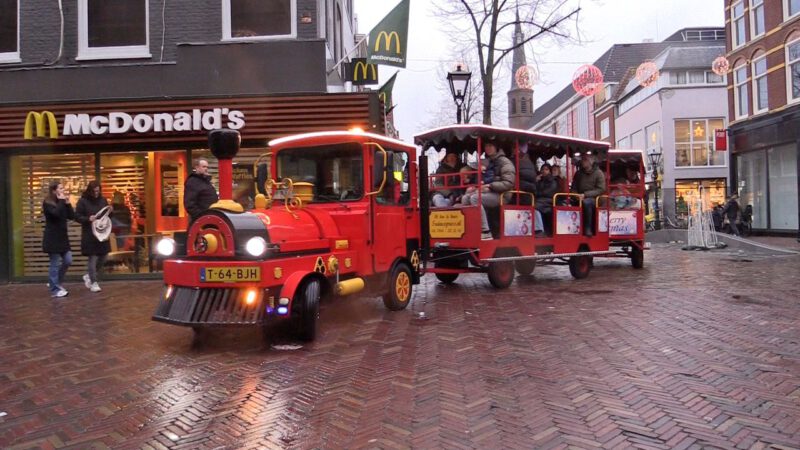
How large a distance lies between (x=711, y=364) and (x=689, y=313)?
7.77 ft

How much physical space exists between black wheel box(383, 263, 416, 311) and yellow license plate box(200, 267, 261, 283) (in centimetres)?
237

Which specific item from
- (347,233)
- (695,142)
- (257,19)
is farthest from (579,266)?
(695,142)

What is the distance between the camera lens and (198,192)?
7.57 metres

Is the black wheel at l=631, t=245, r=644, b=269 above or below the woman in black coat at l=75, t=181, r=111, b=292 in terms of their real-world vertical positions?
below

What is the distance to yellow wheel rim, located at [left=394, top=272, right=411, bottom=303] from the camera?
24.7ft

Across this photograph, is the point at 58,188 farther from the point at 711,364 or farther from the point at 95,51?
the point at 711,364

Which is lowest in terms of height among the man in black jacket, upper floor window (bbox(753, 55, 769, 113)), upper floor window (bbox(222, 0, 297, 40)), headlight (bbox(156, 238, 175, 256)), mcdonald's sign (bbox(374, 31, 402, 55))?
headlight (bbox(156, 238, 175, 256))

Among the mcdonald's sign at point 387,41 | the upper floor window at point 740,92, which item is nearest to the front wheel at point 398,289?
the mcdonald's sign at point 387,41

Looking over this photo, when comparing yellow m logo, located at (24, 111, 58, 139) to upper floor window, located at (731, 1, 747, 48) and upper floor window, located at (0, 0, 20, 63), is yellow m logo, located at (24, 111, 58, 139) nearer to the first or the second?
upper floor window, located at (0, 0, 20, 63)

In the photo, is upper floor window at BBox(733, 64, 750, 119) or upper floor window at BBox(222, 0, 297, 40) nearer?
upper floor window at BBox(222, 0, 297, 40)

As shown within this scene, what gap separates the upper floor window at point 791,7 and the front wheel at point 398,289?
852 inches

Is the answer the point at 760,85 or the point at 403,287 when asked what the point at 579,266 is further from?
the point at 760,85

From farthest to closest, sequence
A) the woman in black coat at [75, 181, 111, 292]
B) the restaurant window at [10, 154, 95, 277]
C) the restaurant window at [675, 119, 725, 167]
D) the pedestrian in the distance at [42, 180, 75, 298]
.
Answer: the restaurant window at [675, 119, 725, 167]
the restaurant window at [10, 154, 95, 277]
the woman in black coat at [75, 181, 111, 292]
the pedestrian in the distance at [42, 180, 75, 298]

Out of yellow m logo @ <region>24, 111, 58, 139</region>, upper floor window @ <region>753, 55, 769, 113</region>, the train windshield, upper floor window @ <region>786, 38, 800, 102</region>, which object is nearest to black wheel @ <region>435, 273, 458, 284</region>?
the train windshield
